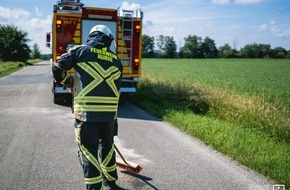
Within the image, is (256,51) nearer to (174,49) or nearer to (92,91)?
(174,49)

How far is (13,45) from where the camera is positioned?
58.1 metres

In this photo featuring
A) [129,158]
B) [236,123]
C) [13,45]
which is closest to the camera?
[129,158]

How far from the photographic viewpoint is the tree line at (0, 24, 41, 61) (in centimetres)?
5759

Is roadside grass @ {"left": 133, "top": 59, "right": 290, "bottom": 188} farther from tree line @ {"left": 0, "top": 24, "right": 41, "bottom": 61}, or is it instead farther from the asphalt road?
tree line @ {"left": 0, "top": 24, "right": 41, "bottom": 61}

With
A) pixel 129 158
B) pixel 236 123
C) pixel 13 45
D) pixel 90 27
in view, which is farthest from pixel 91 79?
pixel 13 45

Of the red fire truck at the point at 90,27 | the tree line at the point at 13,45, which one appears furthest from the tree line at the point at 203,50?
the red fire truck at the point at 90,27

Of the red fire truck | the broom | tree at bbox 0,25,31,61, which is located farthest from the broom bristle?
tree at bbox 0,25,31,61

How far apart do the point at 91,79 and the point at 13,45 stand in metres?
59.6

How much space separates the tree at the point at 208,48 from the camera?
10956 centimetres

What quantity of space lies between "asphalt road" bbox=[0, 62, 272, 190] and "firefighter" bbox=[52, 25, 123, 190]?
2.92ft

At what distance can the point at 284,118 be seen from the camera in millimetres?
7844

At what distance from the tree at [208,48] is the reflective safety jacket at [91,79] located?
109 m

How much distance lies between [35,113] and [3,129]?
2.08 m

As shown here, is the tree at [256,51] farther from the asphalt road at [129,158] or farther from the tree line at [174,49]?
the asphalt road at [129,158]
